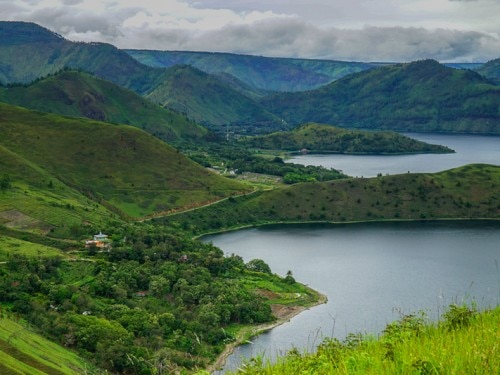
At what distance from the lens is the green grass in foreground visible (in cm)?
742

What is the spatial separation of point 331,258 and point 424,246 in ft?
72.1

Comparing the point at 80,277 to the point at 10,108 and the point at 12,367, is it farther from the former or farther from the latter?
the point at 10,108

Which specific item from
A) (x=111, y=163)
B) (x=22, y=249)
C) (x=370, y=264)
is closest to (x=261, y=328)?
(x=22, y=249)

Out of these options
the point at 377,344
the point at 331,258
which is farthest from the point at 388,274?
the point at 377,344

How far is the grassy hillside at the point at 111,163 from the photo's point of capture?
155000mm

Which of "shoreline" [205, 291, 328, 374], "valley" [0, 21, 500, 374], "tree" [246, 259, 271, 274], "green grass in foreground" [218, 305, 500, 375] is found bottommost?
"shoreline" [205, 291, 328, 374]

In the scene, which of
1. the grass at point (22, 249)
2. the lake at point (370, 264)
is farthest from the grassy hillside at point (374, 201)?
the grass at point (22, 249)

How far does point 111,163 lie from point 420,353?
16748cm

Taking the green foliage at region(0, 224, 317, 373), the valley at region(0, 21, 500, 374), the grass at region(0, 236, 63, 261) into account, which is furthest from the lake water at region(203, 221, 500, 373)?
the grass at region(0, 236, 63, 261)

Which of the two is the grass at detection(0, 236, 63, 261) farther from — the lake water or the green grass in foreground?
the green grass in foreground

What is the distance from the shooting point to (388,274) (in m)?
Answer: 109

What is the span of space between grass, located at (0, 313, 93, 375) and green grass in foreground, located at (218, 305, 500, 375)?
38.4 metres

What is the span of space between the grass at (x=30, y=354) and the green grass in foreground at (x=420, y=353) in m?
38.4

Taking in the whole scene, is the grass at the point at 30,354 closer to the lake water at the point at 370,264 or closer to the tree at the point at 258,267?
the lake water at the point at 370,264
